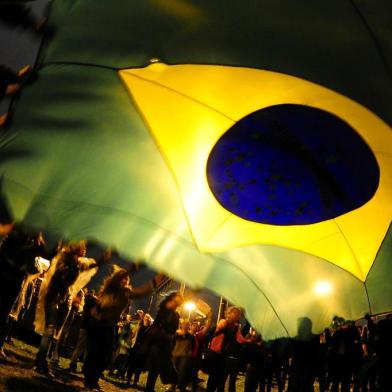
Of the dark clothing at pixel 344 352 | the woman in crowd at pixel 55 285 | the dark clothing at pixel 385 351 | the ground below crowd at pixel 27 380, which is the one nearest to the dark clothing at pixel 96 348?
the ground below crowd at pixel 27 380

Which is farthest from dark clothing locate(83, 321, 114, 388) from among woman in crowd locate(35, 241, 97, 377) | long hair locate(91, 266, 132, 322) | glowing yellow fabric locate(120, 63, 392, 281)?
glowing yellow fabric locate(120, 63, 392, 281)

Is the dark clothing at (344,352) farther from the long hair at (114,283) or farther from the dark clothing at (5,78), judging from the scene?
the dark clothing at (5,78)

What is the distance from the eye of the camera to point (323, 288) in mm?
5281

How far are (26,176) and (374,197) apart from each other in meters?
3.97

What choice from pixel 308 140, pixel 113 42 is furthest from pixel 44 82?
pixel 308 140

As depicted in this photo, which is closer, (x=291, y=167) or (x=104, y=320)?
(x=291, y=167)

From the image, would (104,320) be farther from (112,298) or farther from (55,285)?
(55,285)

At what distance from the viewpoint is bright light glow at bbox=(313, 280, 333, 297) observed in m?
5.26

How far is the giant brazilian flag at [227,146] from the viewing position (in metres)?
3.34

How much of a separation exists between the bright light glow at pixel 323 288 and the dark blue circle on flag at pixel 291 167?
0.87m

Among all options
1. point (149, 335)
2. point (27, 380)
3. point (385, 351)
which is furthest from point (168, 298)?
point (385, 351)

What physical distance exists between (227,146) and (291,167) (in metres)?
0.85

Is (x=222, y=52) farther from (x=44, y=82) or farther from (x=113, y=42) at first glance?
(x=44, y=82)

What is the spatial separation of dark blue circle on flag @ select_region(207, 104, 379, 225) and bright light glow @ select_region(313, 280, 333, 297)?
0.87 m
